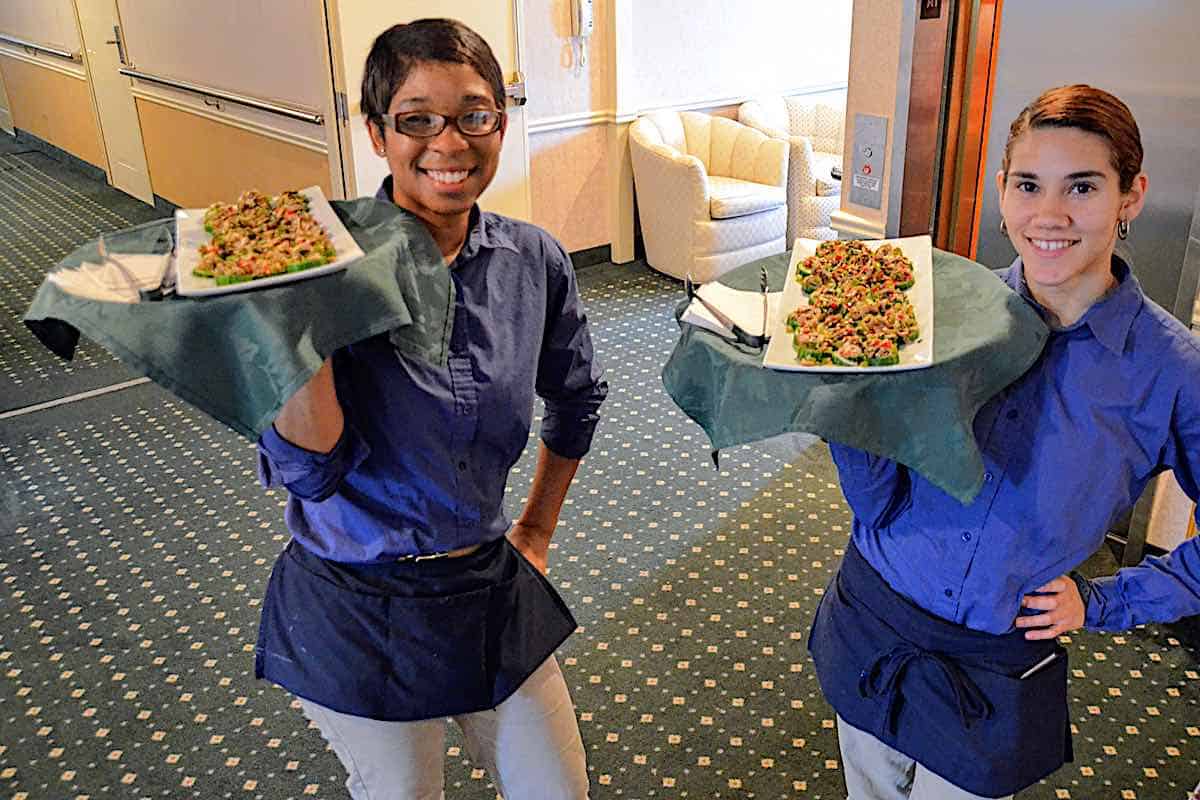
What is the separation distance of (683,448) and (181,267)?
100 inches

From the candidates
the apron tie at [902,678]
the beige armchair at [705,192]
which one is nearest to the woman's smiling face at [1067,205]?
the apron tie at [902,678]

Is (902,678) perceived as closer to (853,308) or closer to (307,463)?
(853,308)

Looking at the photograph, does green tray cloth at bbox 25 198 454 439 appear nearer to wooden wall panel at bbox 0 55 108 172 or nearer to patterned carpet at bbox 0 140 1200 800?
patterned carpet at bbox 0 140 1200 800

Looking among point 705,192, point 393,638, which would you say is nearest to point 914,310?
point 393,638

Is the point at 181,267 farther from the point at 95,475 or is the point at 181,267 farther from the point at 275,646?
the point at 95,475

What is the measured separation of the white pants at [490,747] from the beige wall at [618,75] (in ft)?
13.4

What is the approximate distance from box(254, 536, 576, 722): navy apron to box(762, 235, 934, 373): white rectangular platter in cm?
51

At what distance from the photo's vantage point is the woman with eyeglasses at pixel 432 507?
1305 mm

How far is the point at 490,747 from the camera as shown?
1.52 meters

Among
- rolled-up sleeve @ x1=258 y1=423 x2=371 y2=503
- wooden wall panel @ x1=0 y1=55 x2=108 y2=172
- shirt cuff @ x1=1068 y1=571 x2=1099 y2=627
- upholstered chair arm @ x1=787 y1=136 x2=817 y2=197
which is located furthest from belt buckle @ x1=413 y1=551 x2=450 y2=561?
wooden wall panel @ x1=0 y1=55 x2=108 y2=172


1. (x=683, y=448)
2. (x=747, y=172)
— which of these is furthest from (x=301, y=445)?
(x=747, y=172)

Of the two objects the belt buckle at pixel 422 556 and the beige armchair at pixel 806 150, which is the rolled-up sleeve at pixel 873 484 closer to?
the belt buckle at pixel 422 556

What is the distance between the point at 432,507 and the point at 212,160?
509 cm

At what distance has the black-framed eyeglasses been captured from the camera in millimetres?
1305
